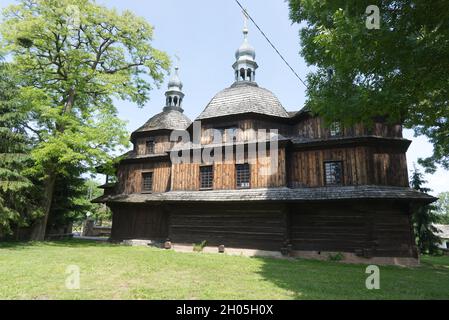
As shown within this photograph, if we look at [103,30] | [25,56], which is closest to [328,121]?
[103,30]

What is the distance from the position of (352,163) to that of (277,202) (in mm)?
4715

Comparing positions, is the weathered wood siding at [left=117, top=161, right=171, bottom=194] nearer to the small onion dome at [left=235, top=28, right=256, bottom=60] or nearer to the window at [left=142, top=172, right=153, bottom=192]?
the window at [left=142, top=172, right=153, bottom=192]

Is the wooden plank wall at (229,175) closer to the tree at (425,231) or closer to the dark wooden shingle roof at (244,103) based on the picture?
the dark wooden shingle roof at (244,103)

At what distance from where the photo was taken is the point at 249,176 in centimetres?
1728

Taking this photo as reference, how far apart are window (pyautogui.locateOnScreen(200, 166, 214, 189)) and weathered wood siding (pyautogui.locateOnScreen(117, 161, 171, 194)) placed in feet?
12.2

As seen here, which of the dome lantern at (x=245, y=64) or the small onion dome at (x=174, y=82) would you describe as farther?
the small onion dome at (x=174, y=82)

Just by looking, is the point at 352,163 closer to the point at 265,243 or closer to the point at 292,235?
the point at 292,235

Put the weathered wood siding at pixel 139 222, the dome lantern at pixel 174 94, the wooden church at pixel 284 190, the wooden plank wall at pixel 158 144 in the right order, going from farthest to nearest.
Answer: the dome lantern at pixel 174 94 < the wooden plank wall at pixel 158 144 < the weathered wood siding at pixel 139 222 < the wooden church at pixel 284 190

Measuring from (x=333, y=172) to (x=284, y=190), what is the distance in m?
3.04

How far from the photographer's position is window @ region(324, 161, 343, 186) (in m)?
16.0

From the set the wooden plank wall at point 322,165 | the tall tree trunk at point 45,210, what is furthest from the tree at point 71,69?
the wooden plank wall at point 322,165

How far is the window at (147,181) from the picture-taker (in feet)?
73.4

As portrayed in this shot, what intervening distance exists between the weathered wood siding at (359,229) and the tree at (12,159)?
15.6 m

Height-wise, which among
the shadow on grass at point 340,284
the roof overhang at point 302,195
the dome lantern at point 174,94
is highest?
the dome lantern at point 174,94
